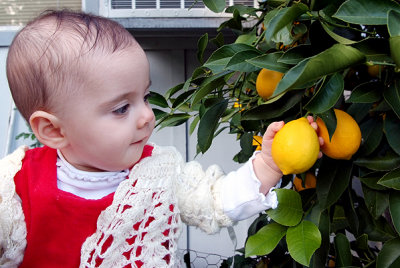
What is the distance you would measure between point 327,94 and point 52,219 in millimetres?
554

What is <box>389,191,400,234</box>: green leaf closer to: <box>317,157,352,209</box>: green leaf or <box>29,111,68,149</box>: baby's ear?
<box>317,157,352,209</box>: green leaf

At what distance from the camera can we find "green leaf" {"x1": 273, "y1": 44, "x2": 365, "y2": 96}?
51 centimetres

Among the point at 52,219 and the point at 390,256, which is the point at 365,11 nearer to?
the point at 390,256

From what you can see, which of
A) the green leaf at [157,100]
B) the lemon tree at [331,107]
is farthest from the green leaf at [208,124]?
the green leaf at [157,100]

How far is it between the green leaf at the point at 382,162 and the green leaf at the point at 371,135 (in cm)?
2

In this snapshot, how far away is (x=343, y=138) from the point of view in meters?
0.70

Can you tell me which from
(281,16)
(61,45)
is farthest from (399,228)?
(61,45)

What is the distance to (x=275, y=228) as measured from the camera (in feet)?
2.47

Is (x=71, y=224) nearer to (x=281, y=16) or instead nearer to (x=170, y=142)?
(x=281, y=16)

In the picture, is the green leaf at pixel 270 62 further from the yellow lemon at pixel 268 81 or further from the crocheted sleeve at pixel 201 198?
the crocheted sleeve at pixel 201 198

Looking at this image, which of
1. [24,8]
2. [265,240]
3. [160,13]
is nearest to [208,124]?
[265,240]

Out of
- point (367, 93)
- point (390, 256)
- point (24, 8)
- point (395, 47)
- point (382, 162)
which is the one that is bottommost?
point (24, 8)

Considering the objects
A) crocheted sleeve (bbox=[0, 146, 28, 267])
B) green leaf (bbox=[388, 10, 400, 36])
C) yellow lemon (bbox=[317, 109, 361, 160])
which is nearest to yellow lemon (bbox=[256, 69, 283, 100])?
yellow lemon (bbox=[317, 109, 361, 160])

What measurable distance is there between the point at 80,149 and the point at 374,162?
0.52m
